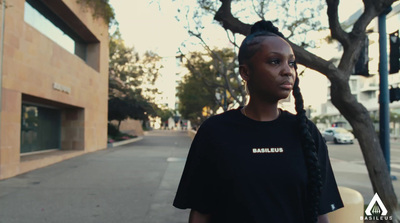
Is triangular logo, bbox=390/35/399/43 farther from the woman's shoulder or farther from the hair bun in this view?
the woman's shoulder

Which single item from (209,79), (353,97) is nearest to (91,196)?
(353,97)

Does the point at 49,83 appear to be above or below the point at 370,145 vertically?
above

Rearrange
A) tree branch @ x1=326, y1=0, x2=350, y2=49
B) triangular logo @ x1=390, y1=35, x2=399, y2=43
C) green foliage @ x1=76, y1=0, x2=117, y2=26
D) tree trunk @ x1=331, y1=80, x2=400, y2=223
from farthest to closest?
green foliage @ x1=76, y1=0, x2=117, y2=26
triangular logo @ x1=390, y1=35, x2=399, y2=43
tree branch @ x1=326, y1=0, x2=350, y2=49
tree trunk @ x1=331, y1=80, x2=400, y2=223

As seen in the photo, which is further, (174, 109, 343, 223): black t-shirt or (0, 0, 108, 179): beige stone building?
(0, 0, 108, 179): beige stone building

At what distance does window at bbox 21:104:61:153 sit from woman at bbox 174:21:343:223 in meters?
11.5

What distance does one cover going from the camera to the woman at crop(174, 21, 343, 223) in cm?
146

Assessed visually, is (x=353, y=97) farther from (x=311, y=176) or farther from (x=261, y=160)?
(x=261, y=160)

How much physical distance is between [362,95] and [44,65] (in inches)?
2103

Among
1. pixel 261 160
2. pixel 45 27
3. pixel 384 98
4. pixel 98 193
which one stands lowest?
pixel 98 193

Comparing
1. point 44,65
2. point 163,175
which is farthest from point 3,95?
point 163,175

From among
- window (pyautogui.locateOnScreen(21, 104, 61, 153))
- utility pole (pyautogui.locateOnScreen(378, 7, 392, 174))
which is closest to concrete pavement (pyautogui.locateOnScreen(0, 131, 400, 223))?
utility pole (pyautogui.locateOnScreen(378, 7, 392, 174))

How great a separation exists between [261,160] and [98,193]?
5903 millimetres

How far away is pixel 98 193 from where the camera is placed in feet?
22.0

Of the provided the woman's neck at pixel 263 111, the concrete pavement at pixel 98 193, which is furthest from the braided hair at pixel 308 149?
the concrete pavement at pixel 98 193
